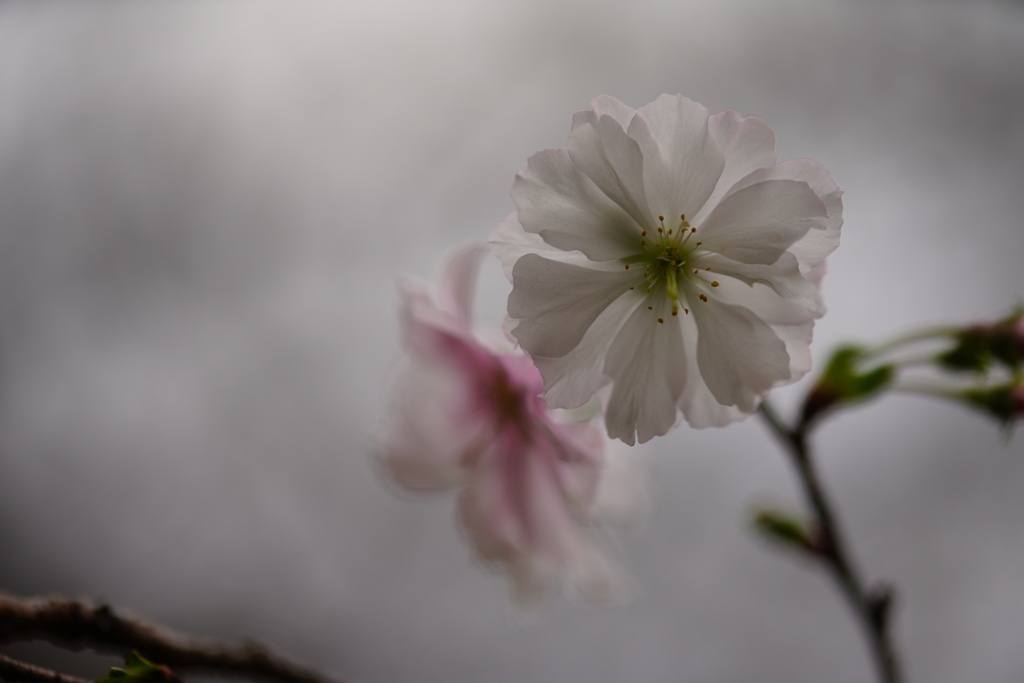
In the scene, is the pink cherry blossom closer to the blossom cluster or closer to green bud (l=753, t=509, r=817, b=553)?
the blossom cluster

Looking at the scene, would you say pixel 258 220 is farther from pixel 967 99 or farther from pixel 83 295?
pixel 967 99

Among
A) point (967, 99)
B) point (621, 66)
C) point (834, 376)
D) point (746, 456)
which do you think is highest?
point (967, 99)

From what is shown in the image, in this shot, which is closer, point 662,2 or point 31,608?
point 31,608

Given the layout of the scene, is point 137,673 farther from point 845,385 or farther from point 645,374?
point 845,385

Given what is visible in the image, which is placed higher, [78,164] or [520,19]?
[520,19]

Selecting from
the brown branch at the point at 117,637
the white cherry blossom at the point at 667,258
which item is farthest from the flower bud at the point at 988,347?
the brown branch at the point at 117,637

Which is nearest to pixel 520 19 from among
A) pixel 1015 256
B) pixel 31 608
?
pixel 1015 256
